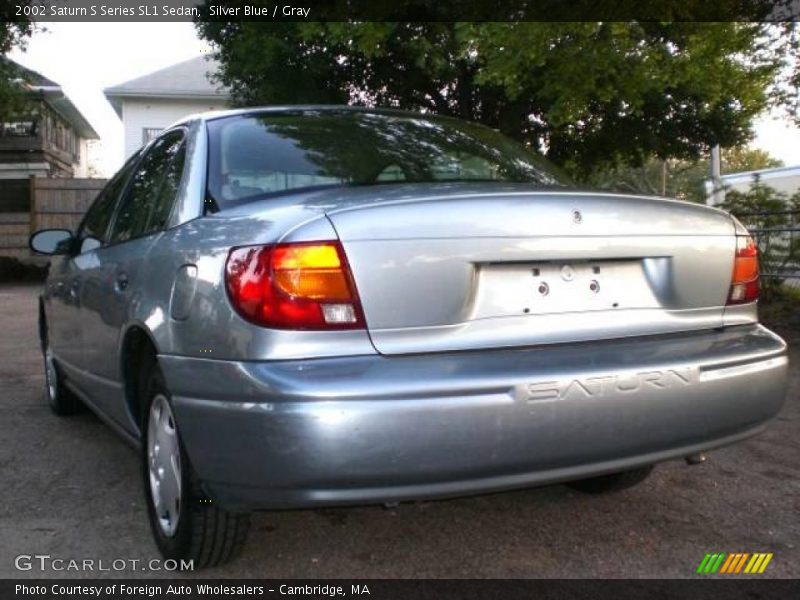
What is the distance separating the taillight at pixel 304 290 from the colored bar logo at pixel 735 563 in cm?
155

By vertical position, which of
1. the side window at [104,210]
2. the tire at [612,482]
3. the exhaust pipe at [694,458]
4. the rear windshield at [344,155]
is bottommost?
the tire at [612,482]

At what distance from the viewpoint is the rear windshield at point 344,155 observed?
301cm

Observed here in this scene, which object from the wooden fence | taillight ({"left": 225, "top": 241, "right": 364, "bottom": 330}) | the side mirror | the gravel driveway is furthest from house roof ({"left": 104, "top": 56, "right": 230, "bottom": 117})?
taillight ({"left": 225, "top": 241, "right": 364, "bottom": 330})

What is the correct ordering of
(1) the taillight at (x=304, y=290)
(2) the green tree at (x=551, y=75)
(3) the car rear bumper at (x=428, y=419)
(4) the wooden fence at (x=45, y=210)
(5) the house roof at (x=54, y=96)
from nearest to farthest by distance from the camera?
(3) the car rear bumper at (x=428, y=419) → (1) the taillight at (x=304, y=290) → (2) the green tree at (x=551, y=75) → (5) the house roof at (x=54, y=96) → (4) the wooden fence at (x=45, y=210)

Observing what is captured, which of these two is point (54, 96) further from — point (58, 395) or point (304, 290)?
point (304, 290)

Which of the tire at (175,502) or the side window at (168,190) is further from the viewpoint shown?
the side window at (168,190)

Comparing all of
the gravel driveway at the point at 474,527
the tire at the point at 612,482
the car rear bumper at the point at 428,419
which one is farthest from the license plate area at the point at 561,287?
the tire at the point at 612,482

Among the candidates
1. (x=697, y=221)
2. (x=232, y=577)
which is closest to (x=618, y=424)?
(x=697, y=221)

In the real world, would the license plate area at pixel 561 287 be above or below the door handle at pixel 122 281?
above

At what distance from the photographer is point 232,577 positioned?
283 cm

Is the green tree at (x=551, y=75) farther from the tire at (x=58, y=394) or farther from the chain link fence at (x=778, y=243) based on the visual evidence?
the tire at (x=58, y=394)

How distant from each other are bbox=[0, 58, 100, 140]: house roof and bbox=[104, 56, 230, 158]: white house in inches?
69.1

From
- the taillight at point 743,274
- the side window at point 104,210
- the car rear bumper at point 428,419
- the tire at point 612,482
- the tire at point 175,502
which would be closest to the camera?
the car rear bumper at point 428,419

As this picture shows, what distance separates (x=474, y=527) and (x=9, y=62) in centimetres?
1838
